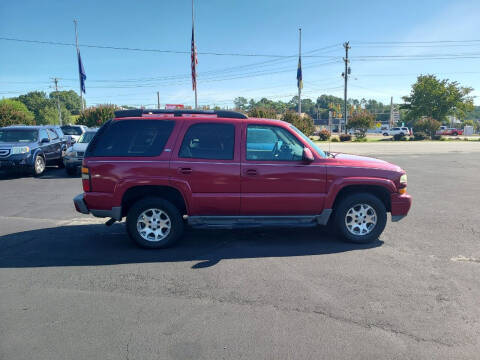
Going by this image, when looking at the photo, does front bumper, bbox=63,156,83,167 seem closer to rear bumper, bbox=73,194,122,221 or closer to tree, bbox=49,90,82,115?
rear bumper, bbox=73,194,122,221

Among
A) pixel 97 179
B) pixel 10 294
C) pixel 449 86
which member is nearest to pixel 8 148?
pixel 97 179

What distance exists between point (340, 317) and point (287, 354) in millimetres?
785

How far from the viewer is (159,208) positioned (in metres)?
4.96

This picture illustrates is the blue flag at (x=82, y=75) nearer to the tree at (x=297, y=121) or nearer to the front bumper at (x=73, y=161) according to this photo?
the tree at (x=297, y=121)

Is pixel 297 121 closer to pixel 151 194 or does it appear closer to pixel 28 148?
pixel 28 148

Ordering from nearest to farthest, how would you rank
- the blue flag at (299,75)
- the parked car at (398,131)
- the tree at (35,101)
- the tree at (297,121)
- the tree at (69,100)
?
the tree at (297,121) → the blue flag at (299,75) → the parked car at (398,131) → the tree at (35,101) → the tree at (69,100)

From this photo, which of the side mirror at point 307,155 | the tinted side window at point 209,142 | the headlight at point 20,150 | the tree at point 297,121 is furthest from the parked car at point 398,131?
the tinted side window at point 209,142

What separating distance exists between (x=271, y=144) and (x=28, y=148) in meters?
10.3

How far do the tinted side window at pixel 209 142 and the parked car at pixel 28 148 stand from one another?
31.0ft

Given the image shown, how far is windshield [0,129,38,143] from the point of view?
12.4 meters

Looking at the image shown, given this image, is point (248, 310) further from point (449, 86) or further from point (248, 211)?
point (449, 86)

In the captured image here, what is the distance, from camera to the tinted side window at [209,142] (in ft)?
16.2

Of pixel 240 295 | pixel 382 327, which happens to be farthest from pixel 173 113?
pixel 382 327

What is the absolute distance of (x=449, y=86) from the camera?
51.1 meters
